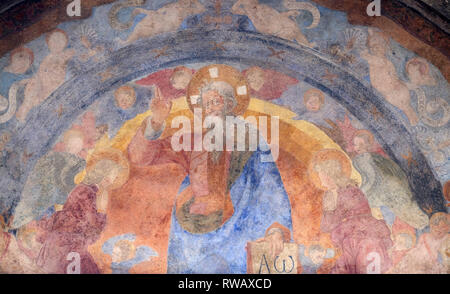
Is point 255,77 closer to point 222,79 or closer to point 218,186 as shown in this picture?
point 222,79

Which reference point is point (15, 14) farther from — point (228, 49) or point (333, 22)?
point (333, 22)

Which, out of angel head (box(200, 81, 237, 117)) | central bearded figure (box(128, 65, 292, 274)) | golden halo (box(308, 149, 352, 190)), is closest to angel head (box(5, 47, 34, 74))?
central bearded figure (box(128, 65, 292, 274))

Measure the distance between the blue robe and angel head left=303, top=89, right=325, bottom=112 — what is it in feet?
3.65

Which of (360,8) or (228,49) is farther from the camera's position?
(228,49)

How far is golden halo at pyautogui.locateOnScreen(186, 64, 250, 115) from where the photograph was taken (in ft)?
38.3

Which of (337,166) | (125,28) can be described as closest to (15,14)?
(125,28)

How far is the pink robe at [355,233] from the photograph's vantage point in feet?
36.6

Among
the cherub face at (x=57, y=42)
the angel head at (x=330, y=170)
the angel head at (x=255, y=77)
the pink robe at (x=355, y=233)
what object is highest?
the cherub face at (x=57, y=42)

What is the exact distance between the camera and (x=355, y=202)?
1139 cm

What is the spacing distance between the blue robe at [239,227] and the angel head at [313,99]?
1114mm

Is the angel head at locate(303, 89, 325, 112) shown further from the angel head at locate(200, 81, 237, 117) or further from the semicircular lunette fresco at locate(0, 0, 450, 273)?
the angel head at locate(200, 81, 237, 117)

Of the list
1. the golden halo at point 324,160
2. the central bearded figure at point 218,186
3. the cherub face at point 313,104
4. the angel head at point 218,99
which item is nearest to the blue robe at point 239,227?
the central bearded figure at point 218,186

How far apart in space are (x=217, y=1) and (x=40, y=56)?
3.13m

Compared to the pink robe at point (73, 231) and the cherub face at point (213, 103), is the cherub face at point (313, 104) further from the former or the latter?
the pink robe at point (73, 231)
